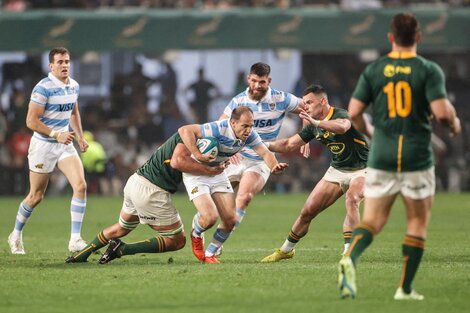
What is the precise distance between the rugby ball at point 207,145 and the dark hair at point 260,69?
8.35 feet

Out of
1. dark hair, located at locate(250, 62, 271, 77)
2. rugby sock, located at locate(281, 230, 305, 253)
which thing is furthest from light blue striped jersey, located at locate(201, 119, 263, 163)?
dark hair, located at locate(250, 62, 271, 77)

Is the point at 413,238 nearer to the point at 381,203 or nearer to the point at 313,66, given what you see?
the point at 381,203

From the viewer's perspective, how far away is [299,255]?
49.7 feet

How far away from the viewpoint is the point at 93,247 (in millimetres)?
13688

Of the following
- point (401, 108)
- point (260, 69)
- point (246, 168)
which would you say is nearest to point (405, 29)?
point (401, 108)

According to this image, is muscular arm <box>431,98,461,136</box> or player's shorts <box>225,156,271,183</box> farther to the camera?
player's shorts <box>225,156,271,183</box>

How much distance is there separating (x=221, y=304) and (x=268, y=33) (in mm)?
19832

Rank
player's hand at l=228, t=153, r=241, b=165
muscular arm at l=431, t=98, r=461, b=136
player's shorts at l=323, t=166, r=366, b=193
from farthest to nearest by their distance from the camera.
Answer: player's hand at l=228, t=153, r=241, b=165
player's shorts at l=323, t=166, r=366, b=193
muscular arm at l=431, t=98, r=461, b=136

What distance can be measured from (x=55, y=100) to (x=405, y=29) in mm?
6964

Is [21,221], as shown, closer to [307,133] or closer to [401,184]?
[307,133]

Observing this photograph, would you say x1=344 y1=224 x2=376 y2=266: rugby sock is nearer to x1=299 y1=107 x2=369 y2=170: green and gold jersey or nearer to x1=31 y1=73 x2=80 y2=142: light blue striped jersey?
x1=299 y1=107 x2=369 y2=170: green and gold jersey

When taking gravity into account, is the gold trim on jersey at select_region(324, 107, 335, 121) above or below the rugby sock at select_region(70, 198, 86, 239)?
above

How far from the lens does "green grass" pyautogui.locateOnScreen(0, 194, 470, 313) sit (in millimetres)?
9969

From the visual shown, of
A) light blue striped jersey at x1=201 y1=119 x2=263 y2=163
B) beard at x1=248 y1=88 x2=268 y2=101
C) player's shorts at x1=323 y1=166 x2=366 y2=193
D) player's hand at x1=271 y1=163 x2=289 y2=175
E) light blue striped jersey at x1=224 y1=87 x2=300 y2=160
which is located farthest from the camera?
light blue striped jersey at x1=224 y1=87 x2=300 y2=160
